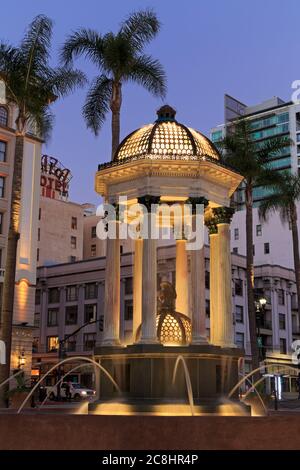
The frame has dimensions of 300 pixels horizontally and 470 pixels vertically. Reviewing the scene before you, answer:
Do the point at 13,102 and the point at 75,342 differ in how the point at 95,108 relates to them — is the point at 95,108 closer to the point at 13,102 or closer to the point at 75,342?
the point at 13,102

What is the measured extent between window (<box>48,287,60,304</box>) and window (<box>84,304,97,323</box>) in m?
5.44

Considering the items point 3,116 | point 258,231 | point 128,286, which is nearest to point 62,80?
point 3,116

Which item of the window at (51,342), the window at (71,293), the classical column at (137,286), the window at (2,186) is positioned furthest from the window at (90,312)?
the classical column at (137,286)

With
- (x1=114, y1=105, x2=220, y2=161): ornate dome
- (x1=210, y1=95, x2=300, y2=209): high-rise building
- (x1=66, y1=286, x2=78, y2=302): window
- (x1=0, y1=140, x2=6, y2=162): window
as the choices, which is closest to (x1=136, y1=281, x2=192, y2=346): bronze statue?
(x1=114, y1=105, x2=220, y2=161): ornate dome

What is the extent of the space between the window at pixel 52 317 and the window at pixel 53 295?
1.05 meters

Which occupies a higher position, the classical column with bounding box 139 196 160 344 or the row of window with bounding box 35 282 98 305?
the row of window with bounding box 35 282 98 305

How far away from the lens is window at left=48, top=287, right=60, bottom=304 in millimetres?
88312

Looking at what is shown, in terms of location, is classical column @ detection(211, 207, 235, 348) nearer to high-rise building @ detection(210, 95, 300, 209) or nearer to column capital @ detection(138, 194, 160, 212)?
column capital @ detection(138, 194, 160, 212)

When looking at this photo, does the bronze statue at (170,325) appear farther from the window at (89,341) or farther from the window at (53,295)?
the window at (53,295)

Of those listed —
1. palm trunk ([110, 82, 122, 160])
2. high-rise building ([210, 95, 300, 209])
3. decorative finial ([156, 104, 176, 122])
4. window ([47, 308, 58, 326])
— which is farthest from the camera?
high-rise building ([210, 95, 300, 209])

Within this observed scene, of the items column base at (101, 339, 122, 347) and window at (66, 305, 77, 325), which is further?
window at (66, 305, 77, 325)

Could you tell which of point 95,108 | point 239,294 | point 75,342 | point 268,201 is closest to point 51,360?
point 75,342

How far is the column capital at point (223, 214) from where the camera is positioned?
23.0 metres
